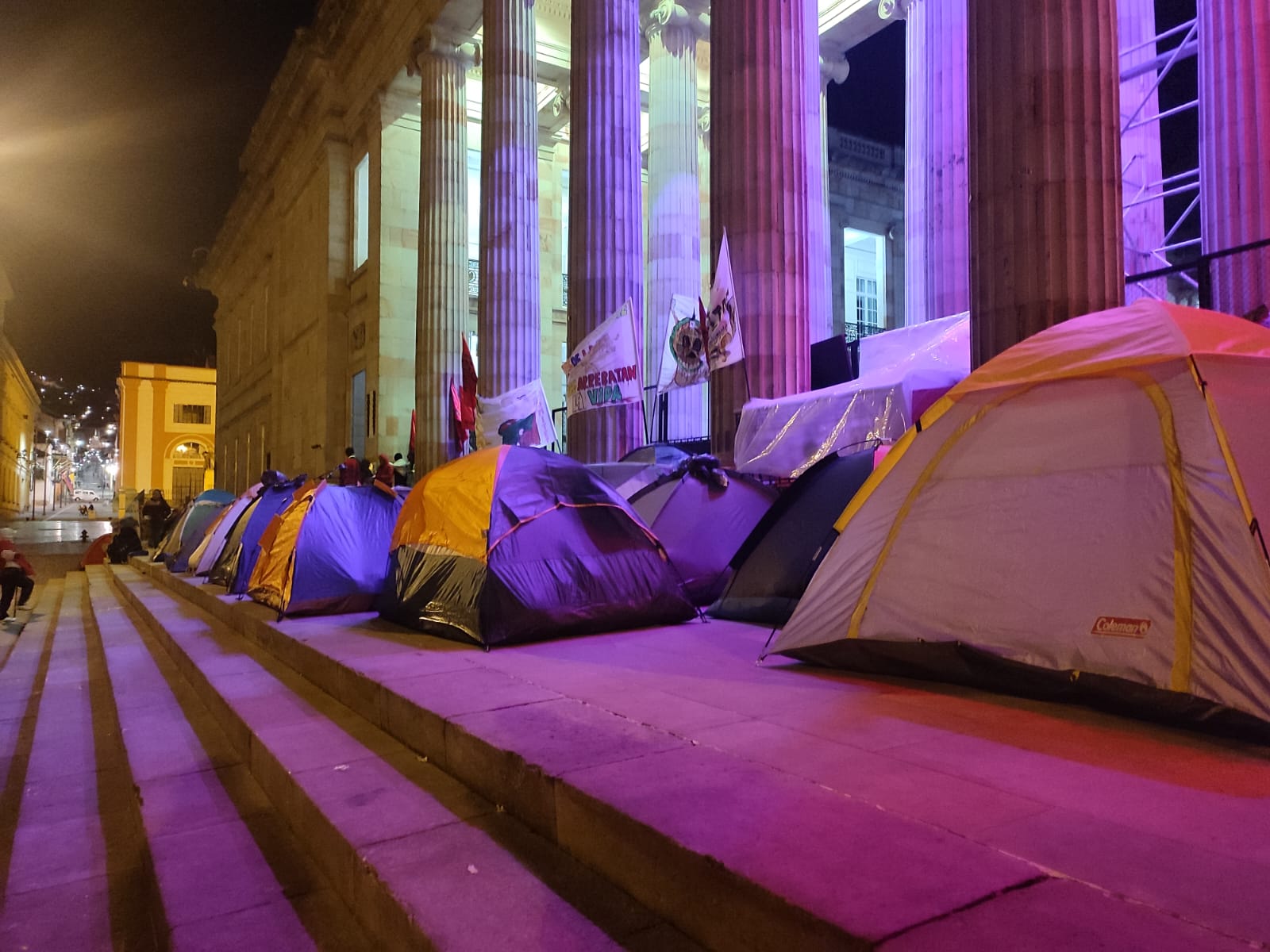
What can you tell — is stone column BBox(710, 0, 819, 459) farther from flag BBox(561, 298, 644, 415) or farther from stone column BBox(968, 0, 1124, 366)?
stone column BBox(968, 0, 1124, 366)

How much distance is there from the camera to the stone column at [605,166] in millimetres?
13172

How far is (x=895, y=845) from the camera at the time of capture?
6.99 ft

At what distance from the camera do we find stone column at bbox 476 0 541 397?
1555 cm

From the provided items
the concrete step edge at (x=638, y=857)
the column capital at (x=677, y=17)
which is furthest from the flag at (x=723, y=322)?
the column capital at (x=677, y=17)

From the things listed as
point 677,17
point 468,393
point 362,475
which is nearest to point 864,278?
point 677,17

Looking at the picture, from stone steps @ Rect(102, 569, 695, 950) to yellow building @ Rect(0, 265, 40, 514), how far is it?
58.8 meters

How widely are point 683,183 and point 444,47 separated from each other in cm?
704

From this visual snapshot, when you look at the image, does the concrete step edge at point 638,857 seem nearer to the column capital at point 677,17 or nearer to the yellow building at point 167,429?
the column capital at point 677,17

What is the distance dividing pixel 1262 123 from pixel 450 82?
16096 mm

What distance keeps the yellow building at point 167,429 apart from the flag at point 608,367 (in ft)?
173

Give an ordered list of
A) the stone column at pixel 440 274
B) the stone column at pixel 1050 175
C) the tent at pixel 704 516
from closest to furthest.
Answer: the stone column at pixel 1050 175
the tent at pixel 704 516
the stone column at pixel 440 274

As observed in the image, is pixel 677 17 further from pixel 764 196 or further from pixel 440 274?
pixel 764 196

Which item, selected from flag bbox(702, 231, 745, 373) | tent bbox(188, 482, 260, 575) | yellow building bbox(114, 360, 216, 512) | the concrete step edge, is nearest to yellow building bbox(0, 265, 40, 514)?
yellow building bbox(114, 360, 216, 512)

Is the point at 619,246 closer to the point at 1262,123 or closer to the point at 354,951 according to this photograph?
the point at 1262,123
